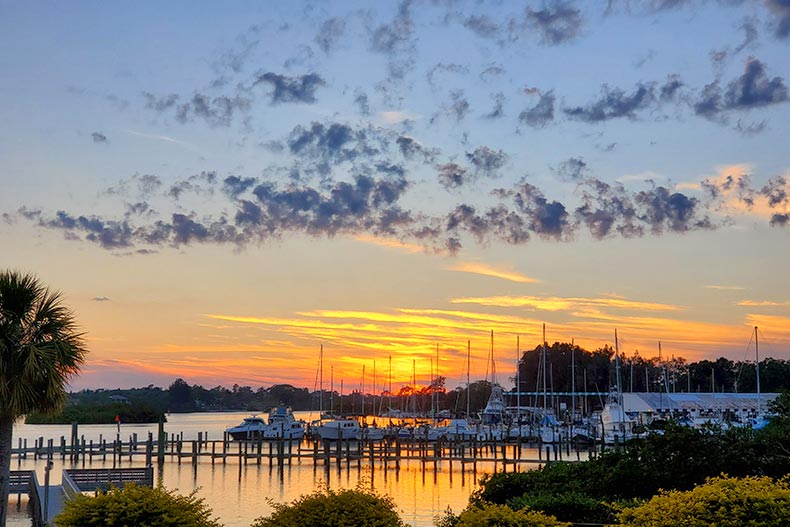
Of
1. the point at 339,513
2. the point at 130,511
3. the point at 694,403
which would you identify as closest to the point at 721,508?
the point at 339,513

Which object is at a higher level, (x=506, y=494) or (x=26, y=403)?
(x=26, y=403)

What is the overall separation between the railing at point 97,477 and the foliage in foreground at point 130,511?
15887 millimetres

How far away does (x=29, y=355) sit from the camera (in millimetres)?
19172

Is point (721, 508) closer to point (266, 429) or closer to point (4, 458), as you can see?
point (4, 458)

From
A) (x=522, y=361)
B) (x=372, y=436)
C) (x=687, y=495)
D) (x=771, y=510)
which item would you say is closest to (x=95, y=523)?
(x=687, y=495)

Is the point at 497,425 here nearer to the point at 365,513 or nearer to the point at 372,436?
the point at 372,436

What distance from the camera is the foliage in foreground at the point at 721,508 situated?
13.1 meters

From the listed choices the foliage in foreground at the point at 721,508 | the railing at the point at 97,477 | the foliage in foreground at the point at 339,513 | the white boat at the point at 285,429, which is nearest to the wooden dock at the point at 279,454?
the white boat at the point at 285,429

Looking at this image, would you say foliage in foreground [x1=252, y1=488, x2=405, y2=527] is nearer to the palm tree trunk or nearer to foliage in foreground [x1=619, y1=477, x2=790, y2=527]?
foliage in foreground [x1=619, y1=477, x2=790, y2=527]

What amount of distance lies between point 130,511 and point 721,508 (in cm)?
924

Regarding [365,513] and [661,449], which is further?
[661,449]

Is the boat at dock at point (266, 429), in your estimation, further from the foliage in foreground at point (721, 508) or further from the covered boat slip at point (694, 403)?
the foliage in foreground at point (721, 508)

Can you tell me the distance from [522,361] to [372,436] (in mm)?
71327

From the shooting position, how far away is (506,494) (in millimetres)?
22203
